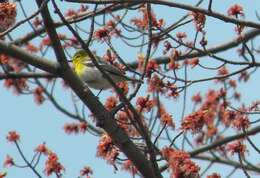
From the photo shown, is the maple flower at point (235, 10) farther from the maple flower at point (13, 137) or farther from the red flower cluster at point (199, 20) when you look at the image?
the maple flower at point (13, 137)

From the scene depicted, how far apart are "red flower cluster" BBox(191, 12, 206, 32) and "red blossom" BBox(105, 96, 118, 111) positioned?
35.1 inches

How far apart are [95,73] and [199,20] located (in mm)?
1819

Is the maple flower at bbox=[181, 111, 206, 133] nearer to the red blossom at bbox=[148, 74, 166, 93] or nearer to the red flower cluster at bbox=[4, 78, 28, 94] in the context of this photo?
the red blossom at bbox=[148, 74, 166, 93]

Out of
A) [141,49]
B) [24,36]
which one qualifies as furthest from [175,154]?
[24,36]

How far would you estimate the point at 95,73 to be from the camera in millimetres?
6918

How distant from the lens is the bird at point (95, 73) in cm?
575

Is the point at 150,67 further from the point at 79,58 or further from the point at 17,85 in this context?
the point at 17,85

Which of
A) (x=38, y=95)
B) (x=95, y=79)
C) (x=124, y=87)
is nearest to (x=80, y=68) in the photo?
(x=95, y=79)

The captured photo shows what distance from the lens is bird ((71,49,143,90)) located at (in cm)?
575

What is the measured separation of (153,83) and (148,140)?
1037mm

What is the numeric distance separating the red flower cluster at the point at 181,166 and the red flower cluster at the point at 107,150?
0.69 metres

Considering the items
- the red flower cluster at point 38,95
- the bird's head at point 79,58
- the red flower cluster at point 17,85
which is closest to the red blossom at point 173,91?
the bird's head at point 79,58

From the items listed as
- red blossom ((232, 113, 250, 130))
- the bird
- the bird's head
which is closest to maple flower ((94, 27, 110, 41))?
the bird

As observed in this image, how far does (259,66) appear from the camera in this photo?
5223 mm
